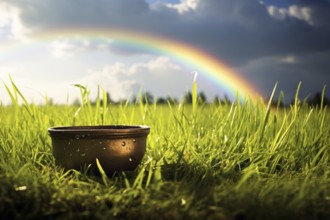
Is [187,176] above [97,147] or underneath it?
underneath

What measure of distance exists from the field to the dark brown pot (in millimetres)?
105

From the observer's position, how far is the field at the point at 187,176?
8.21 feet

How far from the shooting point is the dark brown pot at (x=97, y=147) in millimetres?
3283

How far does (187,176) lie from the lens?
11.0 feet

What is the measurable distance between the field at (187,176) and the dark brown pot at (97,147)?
0.10 m

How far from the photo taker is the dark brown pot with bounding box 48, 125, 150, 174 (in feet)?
10.8

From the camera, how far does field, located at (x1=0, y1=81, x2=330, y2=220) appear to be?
2502 mm

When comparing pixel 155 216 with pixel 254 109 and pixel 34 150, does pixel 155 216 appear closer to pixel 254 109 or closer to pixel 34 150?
pixel 34 150

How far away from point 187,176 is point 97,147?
714 mm

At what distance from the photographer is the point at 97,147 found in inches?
129

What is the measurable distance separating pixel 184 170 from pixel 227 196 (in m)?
0.95

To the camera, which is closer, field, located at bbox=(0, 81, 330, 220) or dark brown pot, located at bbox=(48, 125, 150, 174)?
field, located at bbox=(0, 81, 330, 220)

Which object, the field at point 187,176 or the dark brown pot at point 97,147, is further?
the dark brown pot at point 97,147

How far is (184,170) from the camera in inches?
137
